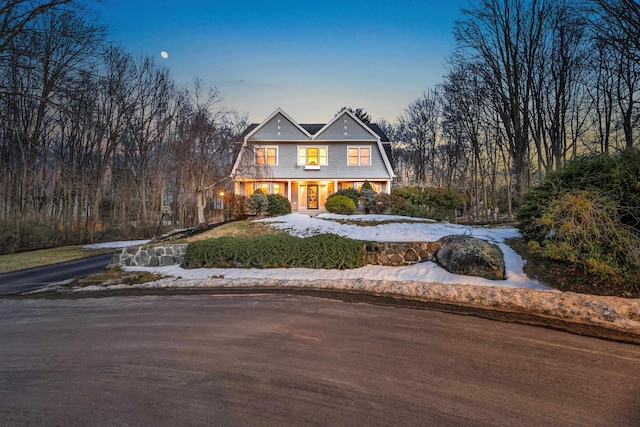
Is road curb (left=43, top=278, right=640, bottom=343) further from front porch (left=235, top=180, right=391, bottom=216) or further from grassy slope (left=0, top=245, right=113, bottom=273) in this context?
front porch (left=235, top=180, right=391, bottom=216)

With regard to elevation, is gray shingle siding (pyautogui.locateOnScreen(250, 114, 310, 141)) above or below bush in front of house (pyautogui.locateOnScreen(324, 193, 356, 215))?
above

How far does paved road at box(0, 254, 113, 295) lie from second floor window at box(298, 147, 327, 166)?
13657 millimetres

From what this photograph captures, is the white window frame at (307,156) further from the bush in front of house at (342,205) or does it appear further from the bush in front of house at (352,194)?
the bush in front of house at (342,205)

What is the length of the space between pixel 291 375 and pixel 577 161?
28.0 ft

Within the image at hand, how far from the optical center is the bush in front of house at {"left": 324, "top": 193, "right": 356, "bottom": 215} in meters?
16.7

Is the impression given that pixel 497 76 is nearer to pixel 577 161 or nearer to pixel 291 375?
pixel 577 161

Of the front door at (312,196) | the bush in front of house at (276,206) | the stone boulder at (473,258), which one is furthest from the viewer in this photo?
the front door at (312,196)

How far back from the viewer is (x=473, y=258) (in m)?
7.50

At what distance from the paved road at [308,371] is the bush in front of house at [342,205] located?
11.7m

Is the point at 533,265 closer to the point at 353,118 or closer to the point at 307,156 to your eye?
the point at 307,156

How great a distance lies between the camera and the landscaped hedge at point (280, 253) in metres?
8.68

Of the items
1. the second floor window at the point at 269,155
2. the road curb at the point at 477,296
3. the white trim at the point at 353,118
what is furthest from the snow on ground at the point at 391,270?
the white trim at the point at 353,118

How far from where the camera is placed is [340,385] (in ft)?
9.41

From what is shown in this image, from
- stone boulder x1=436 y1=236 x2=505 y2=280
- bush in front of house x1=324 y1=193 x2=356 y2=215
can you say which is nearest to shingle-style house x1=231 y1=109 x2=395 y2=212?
bush in front of house x1=324 y1=193 x2=356 y2=215
